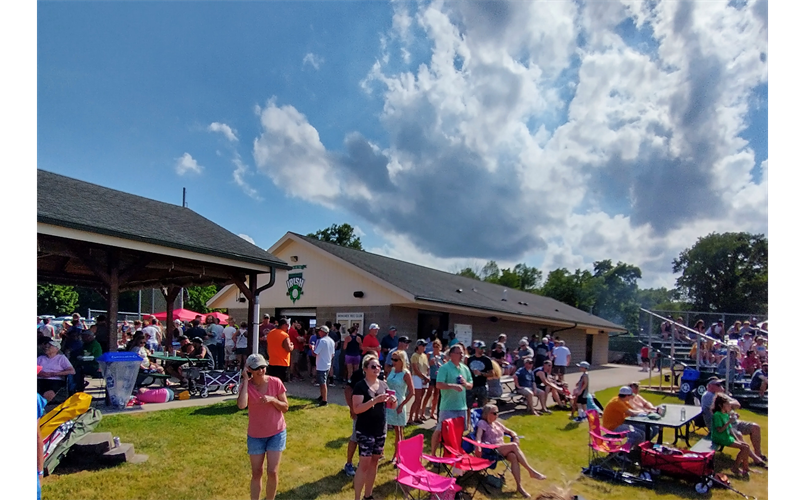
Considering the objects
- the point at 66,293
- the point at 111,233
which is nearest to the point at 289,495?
the point at 111,233

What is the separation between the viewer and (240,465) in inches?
248

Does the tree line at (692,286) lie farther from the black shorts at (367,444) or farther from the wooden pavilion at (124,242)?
the black shorts at (367,444)

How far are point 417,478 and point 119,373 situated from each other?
6.43 meters

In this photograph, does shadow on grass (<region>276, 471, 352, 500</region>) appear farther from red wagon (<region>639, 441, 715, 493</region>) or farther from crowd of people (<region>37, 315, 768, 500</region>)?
red wagon (<region>639, 441, 715, 493</region>)

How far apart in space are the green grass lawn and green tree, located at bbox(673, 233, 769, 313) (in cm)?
4806

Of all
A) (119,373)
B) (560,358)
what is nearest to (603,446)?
(560,358)

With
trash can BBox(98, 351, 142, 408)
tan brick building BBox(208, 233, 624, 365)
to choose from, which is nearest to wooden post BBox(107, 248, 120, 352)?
trash can BBox(98, 351, 142, 408)

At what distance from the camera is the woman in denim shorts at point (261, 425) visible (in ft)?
15.3

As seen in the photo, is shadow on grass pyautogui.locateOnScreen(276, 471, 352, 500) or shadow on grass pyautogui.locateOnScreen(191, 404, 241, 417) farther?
shadow on grass pyautogui.locateOnScreen(191, 404, 241, 417)

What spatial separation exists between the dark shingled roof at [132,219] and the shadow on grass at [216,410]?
3.17 m

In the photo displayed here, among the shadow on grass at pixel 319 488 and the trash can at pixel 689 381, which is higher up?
the shadow on grass at pixel 319 488

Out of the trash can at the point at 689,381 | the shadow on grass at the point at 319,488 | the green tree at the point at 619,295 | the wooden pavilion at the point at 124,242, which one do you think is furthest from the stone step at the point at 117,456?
the green tree at the point at 619,295

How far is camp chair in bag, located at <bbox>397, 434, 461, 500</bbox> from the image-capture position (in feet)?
Answer: 16.4
